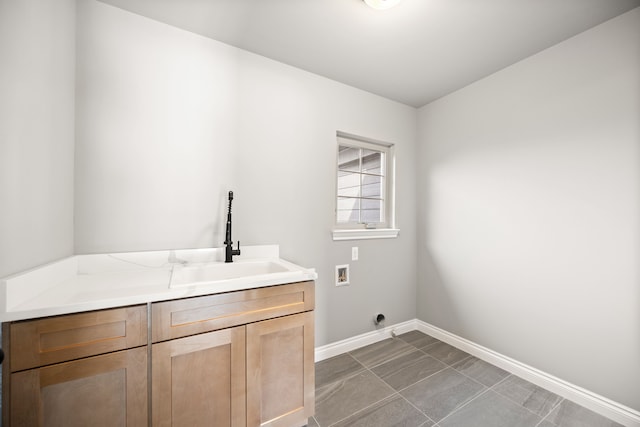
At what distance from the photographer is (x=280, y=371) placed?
1285 millimetres

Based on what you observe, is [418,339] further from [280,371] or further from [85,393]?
[85,393]

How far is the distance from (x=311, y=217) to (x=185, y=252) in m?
0.96

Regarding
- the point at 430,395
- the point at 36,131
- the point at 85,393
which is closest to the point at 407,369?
the point at 430,395

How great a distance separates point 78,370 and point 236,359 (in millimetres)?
568

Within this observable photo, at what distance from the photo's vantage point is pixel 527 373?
1811 millimetres

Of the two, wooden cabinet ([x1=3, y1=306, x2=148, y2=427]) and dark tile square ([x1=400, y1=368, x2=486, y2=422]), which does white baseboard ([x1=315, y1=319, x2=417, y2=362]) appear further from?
wooden cabinet ([x1=3, y1=306, x2=148, y2=427])

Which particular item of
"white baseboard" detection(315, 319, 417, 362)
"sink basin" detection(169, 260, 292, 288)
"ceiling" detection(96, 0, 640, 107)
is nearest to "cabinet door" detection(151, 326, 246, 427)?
"sink basin" detection(169, 260, 292, 288)

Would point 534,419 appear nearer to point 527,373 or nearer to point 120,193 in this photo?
point 527,373

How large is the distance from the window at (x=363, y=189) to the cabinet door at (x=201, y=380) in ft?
4.11

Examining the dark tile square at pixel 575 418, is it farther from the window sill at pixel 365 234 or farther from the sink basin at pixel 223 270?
the sink basin at pixel 223 270

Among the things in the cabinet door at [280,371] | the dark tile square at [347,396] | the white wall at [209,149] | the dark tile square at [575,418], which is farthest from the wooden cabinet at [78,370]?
the dark tile square at [575,418]

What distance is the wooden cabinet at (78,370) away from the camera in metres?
0.81

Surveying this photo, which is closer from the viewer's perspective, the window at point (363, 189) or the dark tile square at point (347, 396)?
the dark tile square at point (347, 396)

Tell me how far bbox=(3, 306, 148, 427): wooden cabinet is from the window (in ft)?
4.99
